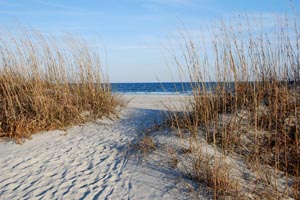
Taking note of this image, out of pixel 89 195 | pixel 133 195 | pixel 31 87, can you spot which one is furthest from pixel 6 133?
pixel 133 195

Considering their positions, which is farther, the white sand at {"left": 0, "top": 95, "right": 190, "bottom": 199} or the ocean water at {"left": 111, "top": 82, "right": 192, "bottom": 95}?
the ocean water at {"left": 111, "top": 82, "right": 192, "bottom": 95}

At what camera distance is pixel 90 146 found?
4137 mm

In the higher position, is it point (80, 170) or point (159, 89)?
point (159, 89)

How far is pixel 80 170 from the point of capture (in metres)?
3.34

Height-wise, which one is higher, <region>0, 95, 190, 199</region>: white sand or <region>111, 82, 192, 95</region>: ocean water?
<region>111, 82, 192, 95</region>: ocean water

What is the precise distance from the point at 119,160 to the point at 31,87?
99.1 inches

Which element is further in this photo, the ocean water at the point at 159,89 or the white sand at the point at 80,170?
the ocean water at the point at 159,89

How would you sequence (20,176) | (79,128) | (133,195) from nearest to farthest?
(133,195)
(20,176)
(79,128)

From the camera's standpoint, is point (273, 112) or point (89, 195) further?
point (273, 112)

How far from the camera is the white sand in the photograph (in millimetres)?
2822

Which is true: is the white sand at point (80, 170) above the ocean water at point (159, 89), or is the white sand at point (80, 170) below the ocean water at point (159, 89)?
below

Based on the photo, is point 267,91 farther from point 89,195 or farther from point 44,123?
point 44,123

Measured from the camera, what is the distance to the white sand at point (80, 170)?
9.26ft

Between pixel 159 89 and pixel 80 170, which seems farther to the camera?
pixel 159 89
